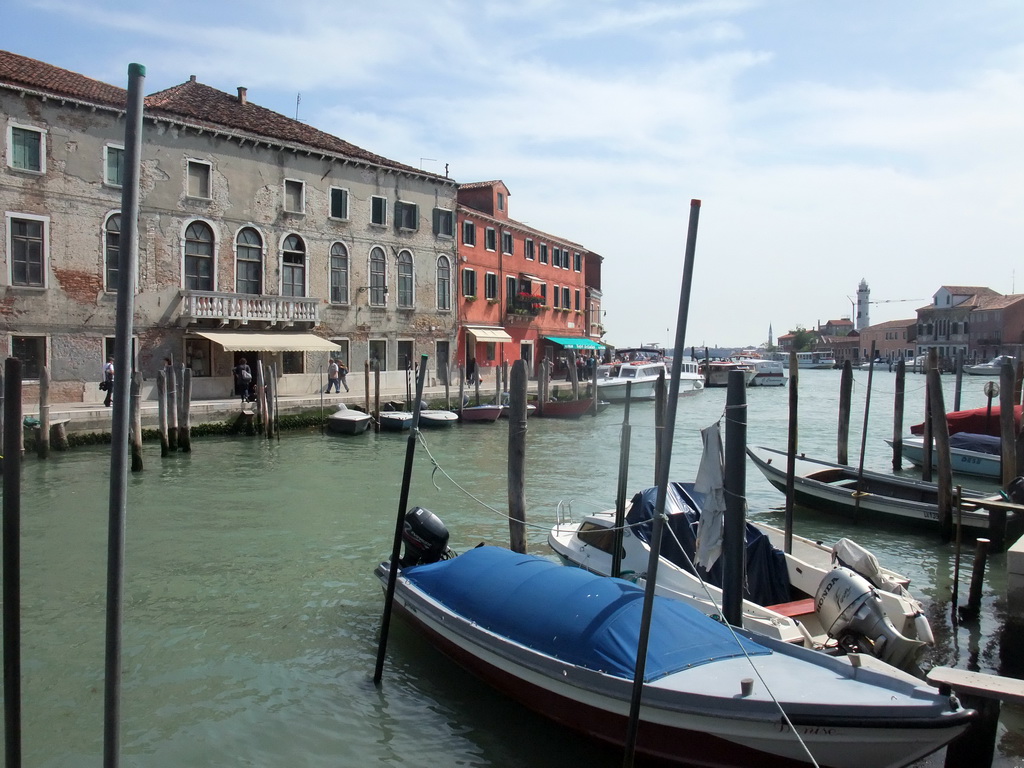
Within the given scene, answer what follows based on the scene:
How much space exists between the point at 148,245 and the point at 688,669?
19.8m

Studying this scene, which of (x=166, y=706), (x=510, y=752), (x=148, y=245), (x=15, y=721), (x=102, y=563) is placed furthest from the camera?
(x=148, y=245)

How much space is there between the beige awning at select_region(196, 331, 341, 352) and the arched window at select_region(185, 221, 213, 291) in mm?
1412

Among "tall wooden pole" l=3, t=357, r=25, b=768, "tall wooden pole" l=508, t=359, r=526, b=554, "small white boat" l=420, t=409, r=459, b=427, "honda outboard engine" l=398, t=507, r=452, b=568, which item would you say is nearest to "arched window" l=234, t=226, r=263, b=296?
"small white boat" l=420, t=409, r=459, b=427

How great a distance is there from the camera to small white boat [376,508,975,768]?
392 cm

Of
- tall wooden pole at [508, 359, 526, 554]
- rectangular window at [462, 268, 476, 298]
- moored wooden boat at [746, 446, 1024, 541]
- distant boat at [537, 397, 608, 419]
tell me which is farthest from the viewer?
rectangular window at [462, 268, 476, 298]

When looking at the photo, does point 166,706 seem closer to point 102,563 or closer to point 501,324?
point 102,563

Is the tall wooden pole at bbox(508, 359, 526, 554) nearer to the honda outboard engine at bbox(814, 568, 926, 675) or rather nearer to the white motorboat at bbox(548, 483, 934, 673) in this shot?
the white motorboat at bbox(548, 483, 934, 673)

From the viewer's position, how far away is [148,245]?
20594 mm

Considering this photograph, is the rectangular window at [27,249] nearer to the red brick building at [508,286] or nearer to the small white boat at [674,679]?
the red brick building at [508,286]

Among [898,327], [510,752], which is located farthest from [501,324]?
[898,327]

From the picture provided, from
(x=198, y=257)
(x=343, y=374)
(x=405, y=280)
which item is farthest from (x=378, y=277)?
(x=198, y=257)

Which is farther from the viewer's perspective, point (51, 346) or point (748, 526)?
point (51, 346)

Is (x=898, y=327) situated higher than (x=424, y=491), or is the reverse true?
(x=898, y=327)

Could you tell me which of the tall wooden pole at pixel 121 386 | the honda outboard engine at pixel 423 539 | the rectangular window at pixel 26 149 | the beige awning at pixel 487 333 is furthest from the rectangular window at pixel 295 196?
the tall wooden pole at pixel 121 386
